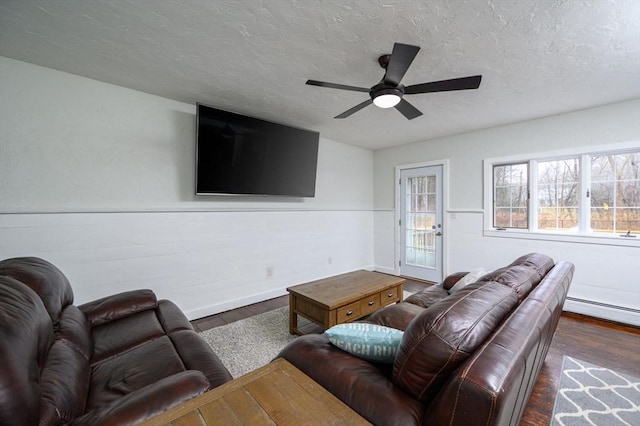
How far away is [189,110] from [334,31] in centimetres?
202

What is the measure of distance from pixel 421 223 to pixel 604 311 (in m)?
2.37

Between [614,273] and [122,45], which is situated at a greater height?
[122,45]

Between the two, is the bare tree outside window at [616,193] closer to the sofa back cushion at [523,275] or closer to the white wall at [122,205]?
the sofa back cushion at [523,275]

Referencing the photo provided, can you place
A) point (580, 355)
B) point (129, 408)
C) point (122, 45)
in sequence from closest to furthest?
point (129, 408) < point (122, 45) < point (580, 355)

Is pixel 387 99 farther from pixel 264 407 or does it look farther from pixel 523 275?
pixel 264 407

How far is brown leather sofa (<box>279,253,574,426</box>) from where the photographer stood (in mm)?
745

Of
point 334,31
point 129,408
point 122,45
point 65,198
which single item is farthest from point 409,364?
point 65,198

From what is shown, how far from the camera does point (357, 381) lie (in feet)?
3.42

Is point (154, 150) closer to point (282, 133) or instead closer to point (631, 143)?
point (282, 133)

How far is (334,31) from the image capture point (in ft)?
5.91

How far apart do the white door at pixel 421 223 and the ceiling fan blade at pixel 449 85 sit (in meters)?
2.68

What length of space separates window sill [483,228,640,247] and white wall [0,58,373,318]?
2949 mm

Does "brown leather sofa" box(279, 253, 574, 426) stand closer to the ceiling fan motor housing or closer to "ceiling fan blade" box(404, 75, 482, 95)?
"ceiling fan blade" box(404, 75, 482, 95)

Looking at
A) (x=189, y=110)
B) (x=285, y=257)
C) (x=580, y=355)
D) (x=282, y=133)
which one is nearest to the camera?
(x=580, y=355)
